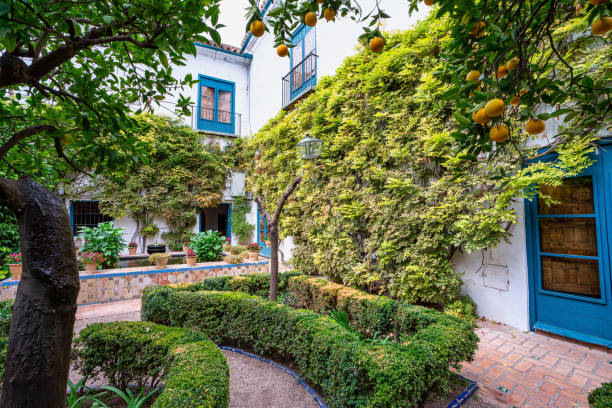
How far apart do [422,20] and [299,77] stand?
4718mm

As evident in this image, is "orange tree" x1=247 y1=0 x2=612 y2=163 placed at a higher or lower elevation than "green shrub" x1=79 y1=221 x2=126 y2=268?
higher

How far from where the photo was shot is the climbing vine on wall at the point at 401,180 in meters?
3.84

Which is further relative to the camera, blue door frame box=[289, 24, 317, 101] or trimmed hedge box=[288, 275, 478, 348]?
blue door frame box=[289, 24, 317, 101]

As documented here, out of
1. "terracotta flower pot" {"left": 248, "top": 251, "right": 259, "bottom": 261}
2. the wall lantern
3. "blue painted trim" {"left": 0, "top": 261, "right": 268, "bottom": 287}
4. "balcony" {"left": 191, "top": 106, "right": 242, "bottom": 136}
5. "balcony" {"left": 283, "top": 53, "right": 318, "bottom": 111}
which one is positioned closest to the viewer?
the wall lantern

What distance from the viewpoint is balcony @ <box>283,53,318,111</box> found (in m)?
8.01

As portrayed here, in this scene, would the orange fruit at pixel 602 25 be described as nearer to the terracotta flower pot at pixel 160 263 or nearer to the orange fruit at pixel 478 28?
the orange fruit at pixel 478 28

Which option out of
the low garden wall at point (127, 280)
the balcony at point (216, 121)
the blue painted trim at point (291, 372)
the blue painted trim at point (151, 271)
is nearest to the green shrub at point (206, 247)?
the low garden wall at point (127, 280)

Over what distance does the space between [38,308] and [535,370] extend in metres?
4.21

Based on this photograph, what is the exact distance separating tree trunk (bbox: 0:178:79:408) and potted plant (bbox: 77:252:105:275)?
19.1ft

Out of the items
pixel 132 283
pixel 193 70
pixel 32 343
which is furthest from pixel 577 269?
pixel 193 70

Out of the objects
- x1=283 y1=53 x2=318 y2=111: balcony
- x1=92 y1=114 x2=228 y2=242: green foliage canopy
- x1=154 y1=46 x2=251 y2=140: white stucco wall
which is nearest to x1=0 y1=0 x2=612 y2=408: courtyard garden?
x1=283 y1=53 x2=318 y2=111: balcony

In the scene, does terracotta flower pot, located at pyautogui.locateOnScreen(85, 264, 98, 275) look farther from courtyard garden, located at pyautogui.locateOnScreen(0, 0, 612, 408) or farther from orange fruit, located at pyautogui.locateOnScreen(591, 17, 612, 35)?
orange fruit, located at pyautogui.locateOnScreen(591, 17, 612, 35)

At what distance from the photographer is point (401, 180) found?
4863 mm

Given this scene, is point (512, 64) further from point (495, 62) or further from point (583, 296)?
point (583, 296)
